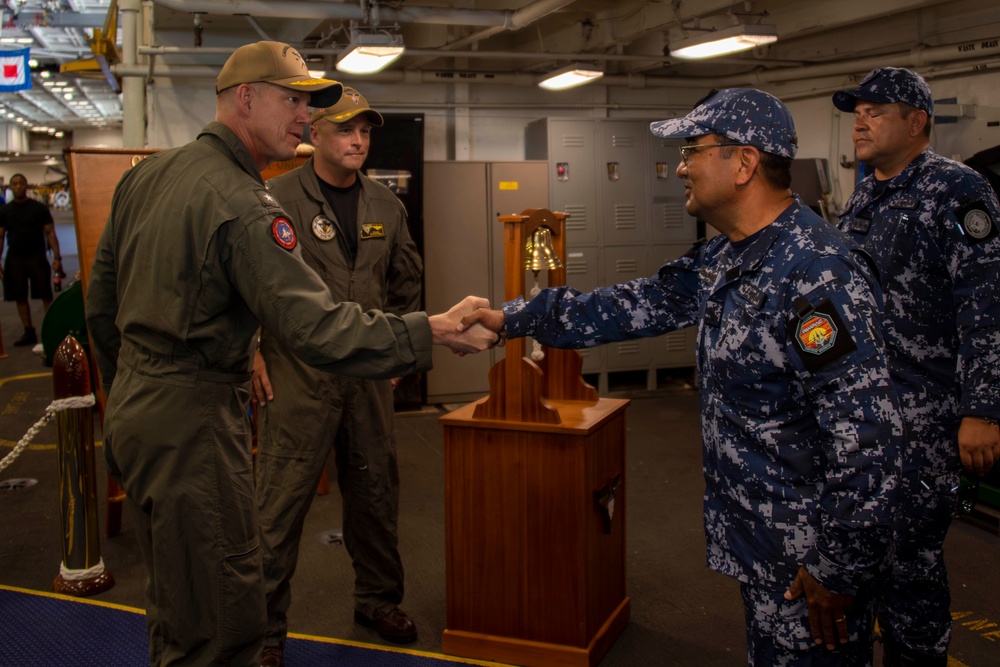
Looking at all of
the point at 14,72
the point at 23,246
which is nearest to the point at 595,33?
the point at 23,246

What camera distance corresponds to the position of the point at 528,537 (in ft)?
9.48

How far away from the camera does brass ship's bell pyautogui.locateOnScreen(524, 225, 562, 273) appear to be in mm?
3066

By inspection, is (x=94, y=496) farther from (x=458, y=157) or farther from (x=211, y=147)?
(x=458, y=157)

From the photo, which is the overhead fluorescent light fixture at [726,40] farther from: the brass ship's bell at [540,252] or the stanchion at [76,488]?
the stanchion at [76,488]

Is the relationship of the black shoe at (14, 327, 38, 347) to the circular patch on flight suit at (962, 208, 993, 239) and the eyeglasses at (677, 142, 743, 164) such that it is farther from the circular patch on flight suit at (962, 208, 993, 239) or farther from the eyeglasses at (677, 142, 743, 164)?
the circular patch on flight suit at (962, 208, 993, 239)

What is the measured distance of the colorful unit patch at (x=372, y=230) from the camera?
301 centimetres

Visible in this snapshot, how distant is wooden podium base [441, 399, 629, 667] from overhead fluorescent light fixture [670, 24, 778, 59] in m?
3.59

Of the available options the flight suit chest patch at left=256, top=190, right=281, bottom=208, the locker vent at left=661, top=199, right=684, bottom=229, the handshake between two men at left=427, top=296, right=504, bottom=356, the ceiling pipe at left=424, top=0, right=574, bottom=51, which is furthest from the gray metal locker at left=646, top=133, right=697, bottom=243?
the flight suit chest patch at left=256, top=190, right=281, bottom=208

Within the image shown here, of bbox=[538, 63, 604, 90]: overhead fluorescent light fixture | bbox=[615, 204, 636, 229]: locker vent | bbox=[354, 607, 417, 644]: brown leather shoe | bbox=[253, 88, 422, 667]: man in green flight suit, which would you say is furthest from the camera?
bbox=[615, 204, 636, 229]: locker vent

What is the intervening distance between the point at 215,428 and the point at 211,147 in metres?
0.63

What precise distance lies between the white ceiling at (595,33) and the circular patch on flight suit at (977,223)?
11.9 feet

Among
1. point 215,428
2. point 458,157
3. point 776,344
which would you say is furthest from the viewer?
point 458,157

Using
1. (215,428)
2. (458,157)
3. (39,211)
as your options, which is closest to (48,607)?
(215,428)

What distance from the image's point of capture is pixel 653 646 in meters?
3.13
